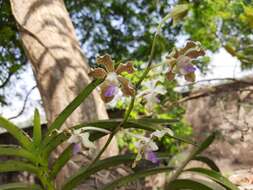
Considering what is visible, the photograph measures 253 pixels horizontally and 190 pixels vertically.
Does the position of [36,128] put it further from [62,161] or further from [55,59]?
[55,59]

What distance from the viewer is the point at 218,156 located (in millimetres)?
5430

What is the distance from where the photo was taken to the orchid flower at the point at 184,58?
825 mm

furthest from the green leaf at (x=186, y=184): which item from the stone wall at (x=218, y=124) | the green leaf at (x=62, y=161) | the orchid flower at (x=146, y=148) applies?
the stone wall at (x=218, y=124)

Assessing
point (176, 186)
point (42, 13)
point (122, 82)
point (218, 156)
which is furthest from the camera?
point (218, 156)

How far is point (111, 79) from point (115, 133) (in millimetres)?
112

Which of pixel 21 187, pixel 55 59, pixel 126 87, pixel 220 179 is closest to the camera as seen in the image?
pixel 126 87

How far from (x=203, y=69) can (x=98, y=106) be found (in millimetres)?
Result: 3133

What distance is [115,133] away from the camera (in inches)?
34.0

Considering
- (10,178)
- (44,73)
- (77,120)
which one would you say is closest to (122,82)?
(77,120)

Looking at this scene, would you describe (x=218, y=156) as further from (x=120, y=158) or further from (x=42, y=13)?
(x=120, y=158)

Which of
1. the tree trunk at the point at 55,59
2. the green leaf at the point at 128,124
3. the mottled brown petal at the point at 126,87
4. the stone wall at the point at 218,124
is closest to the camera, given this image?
the mottled brown petal at the point at 126,87

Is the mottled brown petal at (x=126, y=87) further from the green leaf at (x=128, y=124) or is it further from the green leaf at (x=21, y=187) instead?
the green leaf at (x=21, y=187)

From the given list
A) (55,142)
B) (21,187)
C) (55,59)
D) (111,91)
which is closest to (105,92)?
(111,91)

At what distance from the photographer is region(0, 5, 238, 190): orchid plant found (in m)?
0.82
